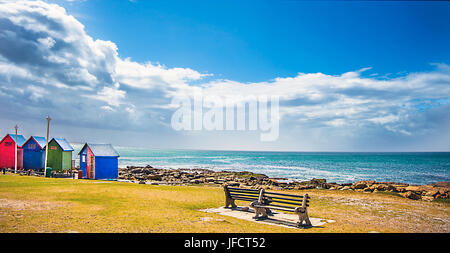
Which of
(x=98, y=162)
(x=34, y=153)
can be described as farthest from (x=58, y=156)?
(x=98, y=162)

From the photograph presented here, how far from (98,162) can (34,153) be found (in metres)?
11.5

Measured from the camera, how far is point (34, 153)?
37.1 m

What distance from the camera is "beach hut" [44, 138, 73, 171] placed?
35.2m

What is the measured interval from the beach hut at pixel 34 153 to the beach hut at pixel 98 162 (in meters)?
7.27

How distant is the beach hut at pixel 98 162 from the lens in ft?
106

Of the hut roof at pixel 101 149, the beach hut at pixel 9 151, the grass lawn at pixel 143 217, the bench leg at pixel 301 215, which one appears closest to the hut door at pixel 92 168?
the hut roof at pixel 101 149

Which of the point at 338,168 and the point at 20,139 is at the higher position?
the point at 20,139

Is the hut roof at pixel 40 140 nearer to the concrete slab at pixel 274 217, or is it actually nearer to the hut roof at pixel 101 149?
the hut roof at pixel 101 149

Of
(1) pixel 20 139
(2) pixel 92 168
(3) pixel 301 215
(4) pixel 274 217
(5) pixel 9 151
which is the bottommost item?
(4) pixel 274 217

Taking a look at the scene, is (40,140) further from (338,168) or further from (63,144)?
(338,168)
